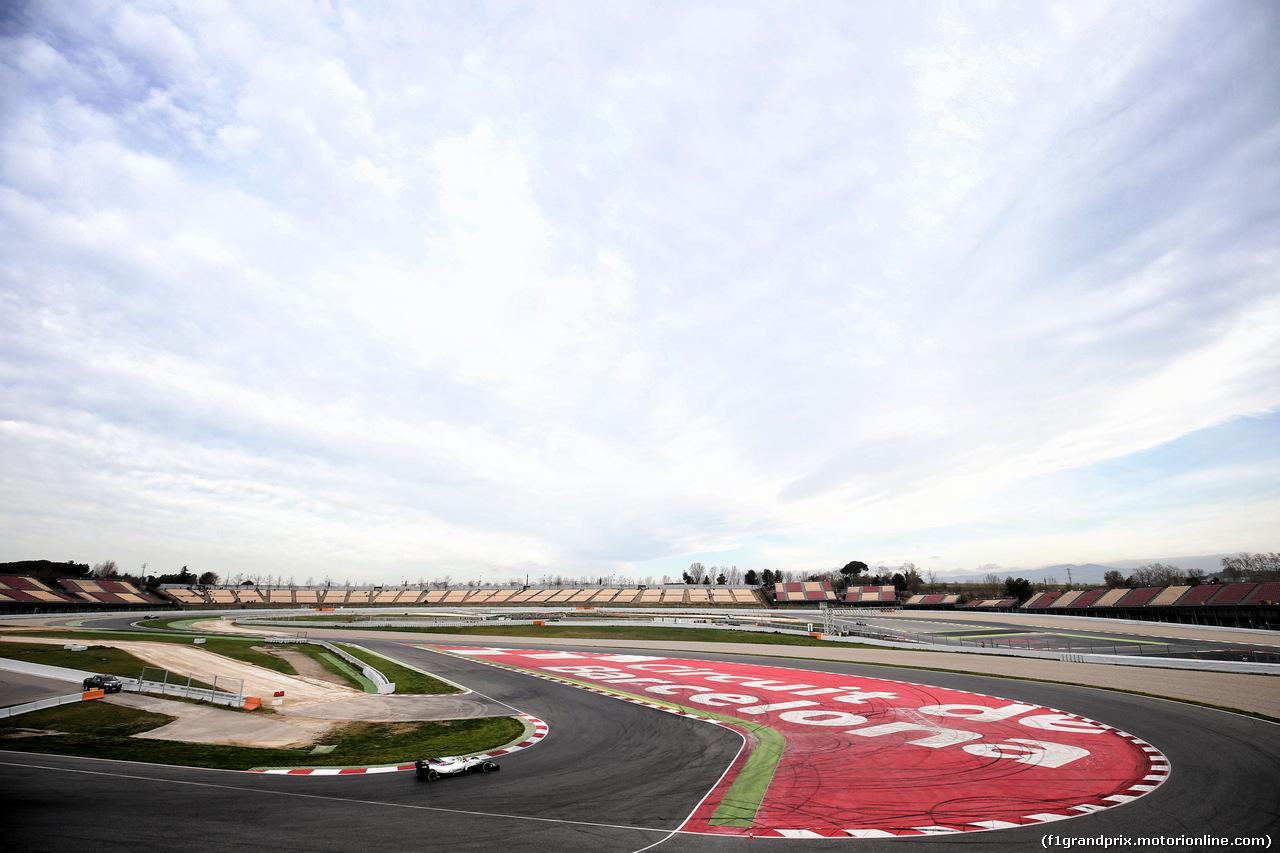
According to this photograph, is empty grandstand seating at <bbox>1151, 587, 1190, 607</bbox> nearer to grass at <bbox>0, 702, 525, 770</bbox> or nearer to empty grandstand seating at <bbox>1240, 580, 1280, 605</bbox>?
empty grandstand seating at <bbox>1240, 580, 1280, 605</bbox>

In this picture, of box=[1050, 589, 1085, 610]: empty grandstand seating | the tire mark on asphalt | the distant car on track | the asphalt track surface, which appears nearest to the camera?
the asphalt track surface

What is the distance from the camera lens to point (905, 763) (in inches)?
626

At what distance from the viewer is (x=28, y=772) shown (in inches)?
591

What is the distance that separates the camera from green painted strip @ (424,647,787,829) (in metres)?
12.5

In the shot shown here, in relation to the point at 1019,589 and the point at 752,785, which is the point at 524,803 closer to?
the point at 752,785

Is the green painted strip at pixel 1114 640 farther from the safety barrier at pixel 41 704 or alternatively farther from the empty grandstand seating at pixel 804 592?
the empty grandstand seating at pixel 804 592

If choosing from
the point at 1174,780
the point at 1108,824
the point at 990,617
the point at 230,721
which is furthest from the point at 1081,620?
the point at 230,721

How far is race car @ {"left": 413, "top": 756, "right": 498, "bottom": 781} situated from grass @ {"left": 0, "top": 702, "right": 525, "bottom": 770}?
103 inches

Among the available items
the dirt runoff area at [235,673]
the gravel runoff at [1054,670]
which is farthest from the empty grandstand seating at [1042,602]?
the dirt runoff area at [235,673]

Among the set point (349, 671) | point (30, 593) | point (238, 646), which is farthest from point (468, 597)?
point (349, 671)

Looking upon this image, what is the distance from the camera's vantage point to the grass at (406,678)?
31.4 meters

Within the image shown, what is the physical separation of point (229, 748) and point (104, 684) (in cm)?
1566

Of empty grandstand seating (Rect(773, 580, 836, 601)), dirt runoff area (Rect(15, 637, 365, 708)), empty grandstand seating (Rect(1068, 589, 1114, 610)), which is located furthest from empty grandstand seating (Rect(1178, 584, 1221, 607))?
dirt runoff area (Rect(15, 637, 365, 708))

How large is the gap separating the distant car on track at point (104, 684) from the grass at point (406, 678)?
1277 centimetres
